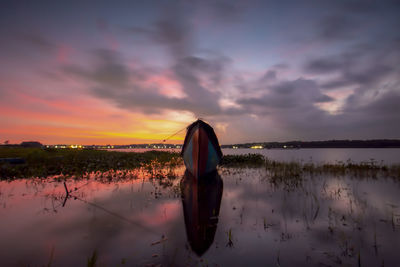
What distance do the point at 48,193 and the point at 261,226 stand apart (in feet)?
37.8

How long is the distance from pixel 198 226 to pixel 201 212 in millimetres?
1571

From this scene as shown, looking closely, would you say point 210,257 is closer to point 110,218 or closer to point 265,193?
point 110,218

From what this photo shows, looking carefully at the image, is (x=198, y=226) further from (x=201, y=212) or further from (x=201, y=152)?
(x=201, y=152)

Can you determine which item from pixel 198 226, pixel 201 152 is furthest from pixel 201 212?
pixel 201 152

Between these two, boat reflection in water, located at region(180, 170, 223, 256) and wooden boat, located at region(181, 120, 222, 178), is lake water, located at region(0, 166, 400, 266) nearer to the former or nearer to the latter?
boat reflection in water, located at region(180, 170, 223, 256)

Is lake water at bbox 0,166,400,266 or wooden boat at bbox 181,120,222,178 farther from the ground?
wooden boat at bbox 181,120,222,178

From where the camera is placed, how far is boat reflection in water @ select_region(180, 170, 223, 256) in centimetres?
566

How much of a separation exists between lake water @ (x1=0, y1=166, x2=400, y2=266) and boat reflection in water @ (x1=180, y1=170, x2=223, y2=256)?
0.04 m

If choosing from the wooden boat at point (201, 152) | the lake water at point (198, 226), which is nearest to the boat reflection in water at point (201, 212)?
the lake water at point (198, 226)

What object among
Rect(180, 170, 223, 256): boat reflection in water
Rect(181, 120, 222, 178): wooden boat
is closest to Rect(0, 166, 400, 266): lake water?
Rect(180, 170, 223, 256): boat reflection in water

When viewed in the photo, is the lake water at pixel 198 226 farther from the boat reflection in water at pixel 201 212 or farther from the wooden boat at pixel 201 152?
the wooden boat at pixel 201 152

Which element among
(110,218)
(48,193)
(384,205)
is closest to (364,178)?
(384,205)

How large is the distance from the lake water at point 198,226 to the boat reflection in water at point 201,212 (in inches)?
1.5

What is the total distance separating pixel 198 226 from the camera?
22.2 ft
